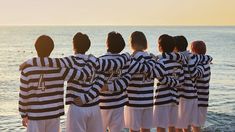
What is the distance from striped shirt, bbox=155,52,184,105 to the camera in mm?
8229

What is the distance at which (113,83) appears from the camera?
299 inches

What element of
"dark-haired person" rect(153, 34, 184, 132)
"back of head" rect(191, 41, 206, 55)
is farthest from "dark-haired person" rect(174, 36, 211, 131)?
"dark-haired person" rect(153, 34, 184, 132)

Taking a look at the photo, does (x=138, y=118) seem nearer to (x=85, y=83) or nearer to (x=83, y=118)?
(x=83, y=118)

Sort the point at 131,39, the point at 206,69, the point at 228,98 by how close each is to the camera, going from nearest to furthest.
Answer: the point at 131,39, the point at 206,69, the point at 228,98

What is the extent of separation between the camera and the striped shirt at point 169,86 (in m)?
8.23

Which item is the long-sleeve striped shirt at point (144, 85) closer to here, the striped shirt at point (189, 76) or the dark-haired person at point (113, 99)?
the dark-haired person at point (113, 99)

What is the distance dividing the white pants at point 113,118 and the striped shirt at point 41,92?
3.53 ft

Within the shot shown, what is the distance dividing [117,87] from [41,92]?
→ 1370 mm

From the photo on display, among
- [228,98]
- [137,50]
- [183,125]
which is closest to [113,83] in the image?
[137,50]

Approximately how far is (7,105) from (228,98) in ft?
32.1

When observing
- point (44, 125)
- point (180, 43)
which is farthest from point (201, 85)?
point (44, 125)

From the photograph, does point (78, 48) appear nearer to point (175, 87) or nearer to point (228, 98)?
point (175, 87)

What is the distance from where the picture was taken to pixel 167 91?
8.38 meters

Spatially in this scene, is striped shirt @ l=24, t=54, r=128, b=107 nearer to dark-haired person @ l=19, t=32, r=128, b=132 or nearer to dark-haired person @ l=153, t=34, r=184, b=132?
dark-haired person @ l=19, t=32, r=128, b=132
